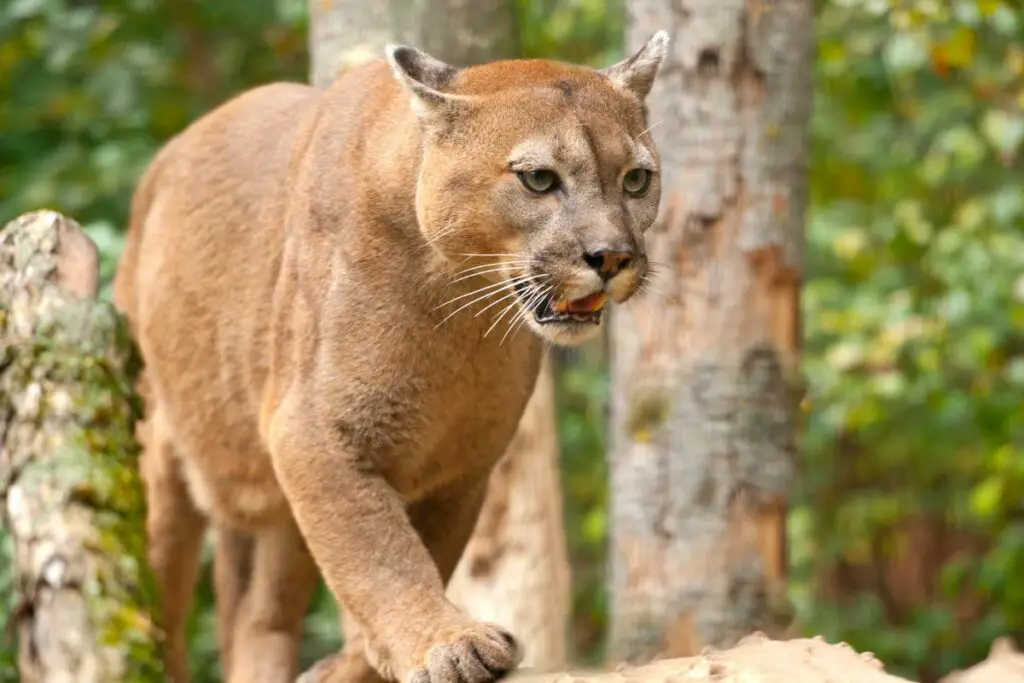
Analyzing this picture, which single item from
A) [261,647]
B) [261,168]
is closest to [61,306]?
[261,168]

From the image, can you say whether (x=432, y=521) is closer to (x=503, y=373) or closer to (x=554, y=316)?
(x=503, y=373)

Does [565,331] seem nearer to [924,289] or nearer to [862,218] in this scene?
[862,218]

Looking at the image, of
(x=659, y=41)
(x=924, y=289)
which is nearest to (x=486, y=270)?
(x=659, y=41)

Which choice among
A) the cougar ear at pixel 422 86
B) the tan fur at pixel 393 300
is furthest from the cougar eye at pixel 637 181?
the cougar ear at pixel 422 86

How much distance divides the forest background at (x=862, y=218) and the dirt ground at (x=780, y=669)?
7.28ft

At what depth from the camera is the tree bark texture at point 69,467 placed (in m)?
3.26

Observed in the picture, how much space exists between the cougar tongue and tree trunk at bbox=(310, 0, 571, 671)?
6.74 ft

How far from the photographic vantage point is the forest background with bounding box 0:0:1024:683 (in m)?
6.87

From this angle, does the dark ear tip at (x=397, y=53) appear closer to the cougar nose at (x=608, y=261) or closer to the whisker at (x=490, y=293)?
the whisker at (x=490, y=293)

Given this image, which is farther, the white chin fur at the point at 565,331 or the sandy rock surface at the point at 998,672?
the white chin fur at the point at 565,331

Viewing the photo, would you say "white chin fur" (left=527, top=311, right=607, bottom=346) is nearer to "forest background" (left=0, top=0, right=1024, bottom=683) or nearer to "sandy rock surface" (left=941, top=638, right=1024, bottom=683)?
"sandy rock surface" (left=941, top=638, right=1024, bottom=683)

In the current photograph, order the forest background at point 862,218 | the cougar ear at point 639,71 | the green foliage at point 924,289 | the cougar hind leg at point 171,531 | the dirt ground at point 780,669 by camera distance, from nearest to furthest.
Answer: the dirt ground at point 780,669, the cougar ear at point 639,71, the cougar hind leg at point 171,531, the forest background at point 862,218, the green foliage at point 924,289

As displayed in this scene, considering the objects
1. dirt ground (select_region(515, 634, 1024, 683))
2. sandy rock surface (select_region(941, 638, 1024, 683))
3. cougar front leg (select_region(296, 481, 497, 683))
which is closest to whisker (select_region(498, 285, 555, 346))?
cougar front leg (select_region(296, 481, 497, 683))

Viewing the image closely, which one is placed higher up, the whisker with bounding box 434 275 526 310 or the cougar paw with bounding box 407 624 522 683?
the whisker with bounding box 434 275 526 310
